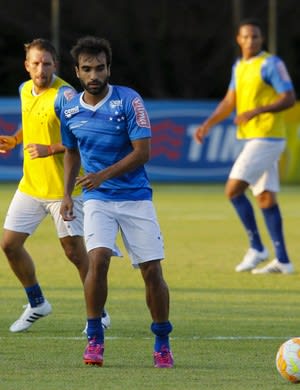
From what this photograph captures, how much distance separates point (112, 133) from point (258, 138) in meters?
6.02

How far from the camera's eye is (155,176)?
94.6ft

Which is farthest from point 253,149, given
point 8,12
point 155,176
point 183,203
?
point 8,12

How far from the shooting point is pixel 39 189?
10.6 meters

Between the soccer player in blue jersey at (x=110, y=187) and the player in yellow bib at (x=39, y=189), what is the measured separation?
1614mm

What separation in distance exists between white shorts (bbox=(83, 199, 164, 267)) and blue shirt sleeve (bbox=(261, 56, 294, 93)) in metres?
5.70

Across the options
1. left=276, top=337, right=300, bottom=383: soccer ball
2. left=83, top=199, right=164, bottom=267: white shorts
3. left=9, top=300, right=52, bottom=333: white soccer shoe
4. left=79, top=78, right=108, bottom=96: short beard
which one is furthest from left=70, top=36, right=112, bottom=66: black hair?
left=9, top=300, right=52, bottom=333: white soccer shoe

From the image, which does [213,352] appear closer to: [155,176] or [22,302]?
[22,302]

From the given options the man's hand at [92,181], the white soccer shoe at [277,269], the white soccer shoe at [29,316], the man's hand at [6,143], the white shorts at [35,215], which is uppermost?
the man's hand at [92,181]

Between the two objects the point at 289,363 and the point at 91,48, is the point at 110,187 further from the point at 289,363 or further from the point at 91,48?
the point at 289,363

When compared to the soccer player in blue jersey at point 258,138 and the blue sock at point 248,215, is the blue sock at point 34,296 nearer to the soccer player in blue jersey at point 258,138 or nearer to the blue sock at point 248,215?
the soccer player in blue jersey at point 258,138

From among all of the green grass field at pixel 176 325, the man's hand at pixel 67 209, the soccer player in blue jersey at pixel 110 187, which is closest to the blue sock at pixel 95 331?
the soccer player in blue jersey at pixel 110 187

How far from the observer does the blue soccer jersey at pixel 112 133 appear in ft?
28.6

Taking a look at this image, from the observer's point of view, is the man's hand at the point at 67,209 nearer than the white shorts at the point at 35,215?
Yes

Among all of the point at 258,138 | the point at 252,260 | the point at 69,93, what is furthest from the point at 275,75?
the point at 69,93
